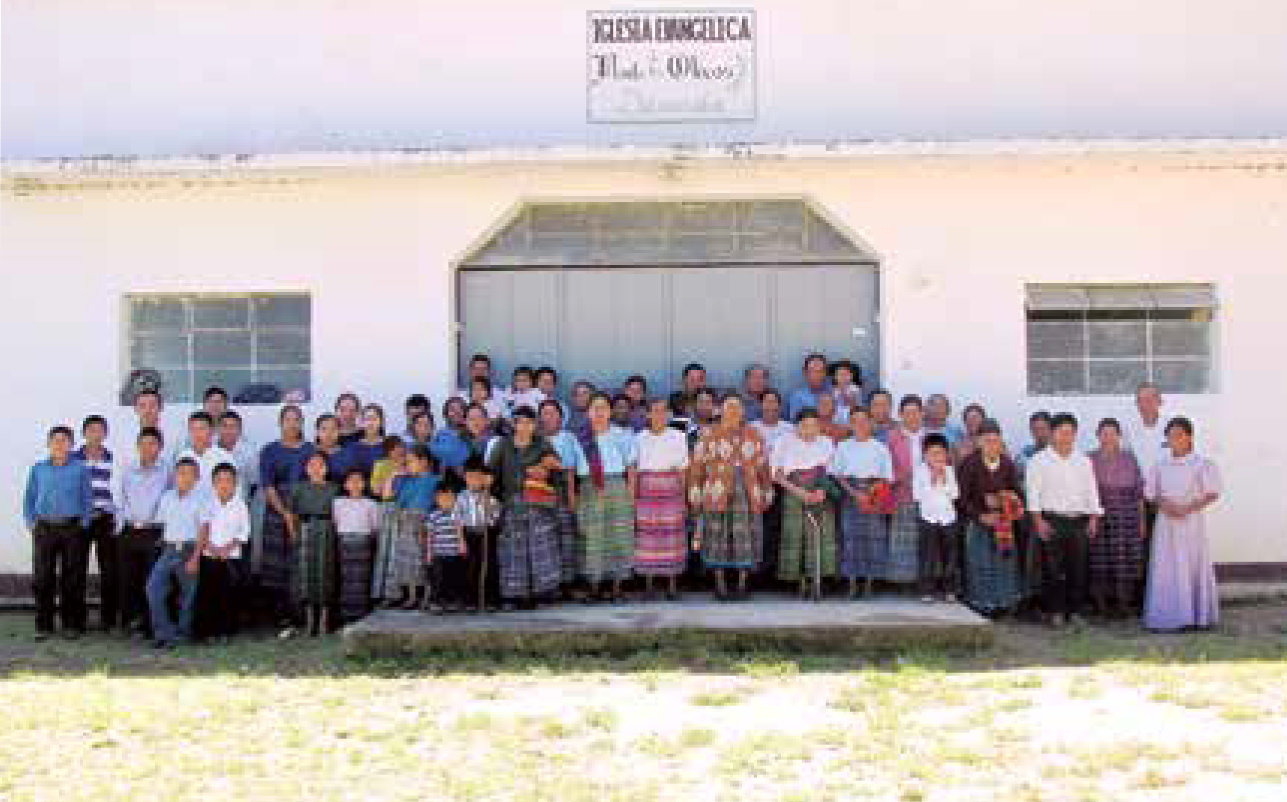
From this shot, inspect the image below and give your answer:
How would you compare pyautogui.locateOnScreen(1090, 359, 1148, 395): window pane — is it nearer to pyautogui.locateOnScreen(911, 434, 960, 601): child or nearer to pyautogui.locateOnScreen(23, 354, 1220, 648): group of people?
pyautogui.locateOnScreen(23, 354, 1220, 648): group of people

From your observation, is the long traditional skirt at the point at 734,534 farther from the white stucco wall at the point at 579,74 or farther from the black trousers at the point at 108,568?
the black trousers at the point at 108,568

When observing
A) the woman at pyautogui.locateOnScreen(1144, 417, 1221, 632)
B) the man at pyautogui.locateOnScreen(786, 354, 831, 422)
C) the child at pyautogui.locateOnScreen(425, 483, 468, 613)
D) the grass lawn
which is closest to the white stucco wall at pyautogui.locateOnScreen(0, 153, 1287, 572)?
the man at pyautogui.locateOnScreen(786, 354, 831, 422)

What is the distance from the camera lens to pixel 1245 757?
17.8ft

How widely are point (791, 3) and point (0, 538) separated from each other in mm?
6578

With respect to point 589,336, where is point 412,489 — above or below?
below

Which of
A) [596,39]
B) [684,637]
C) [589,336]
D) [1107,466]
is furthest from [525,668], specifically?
[596,39]

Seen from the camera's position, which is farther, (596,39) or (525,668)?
(596,39)

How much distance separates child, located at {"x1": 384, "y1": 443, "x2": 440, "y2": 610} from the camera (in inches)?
339

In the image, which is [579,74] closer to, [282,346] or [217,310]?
[282,346]

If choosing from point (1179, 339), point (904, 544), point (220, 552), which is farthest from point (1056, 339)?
point (220, 552)

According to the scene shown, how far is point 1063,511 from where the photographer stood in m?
8.77

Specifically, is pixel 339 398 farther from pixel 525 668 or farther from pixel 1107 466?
pixel 1107 466

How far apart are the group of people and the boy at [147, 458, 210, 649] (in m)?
0.01

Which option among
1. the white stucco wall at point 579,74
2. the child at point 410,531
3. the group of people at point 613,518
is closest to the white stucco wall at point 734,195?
the white stucco wall at point 579,74
